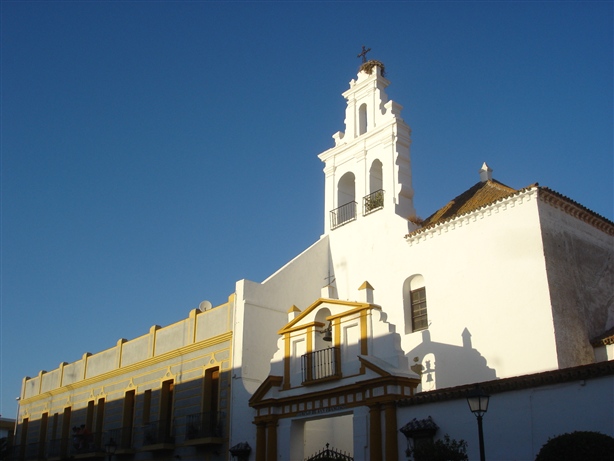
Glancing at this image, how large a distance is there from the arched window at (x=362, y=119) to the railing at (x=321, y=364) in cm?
1009

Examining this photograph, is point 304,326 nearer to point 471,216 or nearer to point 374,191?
point 471,216

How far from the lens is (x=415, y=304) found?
21.7 m

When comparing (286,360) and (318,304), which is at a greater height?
(318,304)

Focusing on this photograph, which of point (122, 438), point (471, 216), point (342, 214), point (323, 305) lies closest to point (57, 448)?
point (122, 438)

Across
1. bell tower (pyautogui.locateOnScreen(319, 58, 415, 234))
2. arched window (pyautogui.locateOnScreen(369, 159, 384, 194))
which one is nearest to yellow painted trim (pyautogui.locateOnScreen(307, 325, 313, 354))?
bell tower (pyautogui.locateOnScreen(319, 58, 415, 234))

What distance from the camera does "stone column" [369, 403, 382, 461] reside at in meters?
16.7

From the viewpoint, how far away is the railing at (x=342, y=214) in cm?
2514

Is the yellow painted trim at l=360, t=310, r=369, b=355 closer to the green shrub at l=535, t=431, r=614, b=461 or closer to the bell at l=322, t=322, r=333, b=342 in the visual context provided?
the bell at l=322, t=322, r=333, b=342

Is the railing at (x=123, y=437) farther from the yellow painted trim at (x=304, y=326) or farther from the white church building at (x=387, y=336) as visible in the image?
the yellow painted trim at (x=304, y=326)

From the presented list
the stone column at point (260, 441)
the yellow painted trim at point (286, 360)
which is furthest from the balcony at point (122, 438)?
the yellow painted trim at point (286, 360)

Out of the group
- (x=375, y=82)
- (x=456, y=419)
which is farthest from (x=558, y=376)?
(x=375, y=82)

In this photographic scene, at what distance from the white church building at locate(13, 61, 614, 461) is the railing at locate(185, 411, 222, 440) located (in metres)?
0.06

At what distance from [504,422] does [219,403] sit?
35.1 ft

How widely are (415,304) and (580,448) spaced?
1057cm
